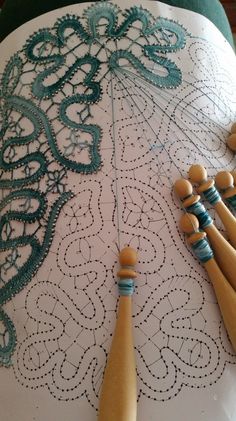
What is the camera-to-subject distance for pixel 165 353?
526 mm

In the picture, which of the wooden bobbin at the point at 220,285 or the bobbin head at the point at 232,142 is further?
the bobbin head at the point at 232,142

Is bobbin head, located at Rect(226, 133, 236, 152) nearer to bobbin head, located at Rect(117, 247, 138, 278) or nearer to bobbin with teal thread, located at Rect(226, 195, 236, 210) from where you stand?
bobbin with teal thread, located at Rect(226, 195, 236, 210)

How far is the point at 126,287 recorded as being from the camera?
53cm

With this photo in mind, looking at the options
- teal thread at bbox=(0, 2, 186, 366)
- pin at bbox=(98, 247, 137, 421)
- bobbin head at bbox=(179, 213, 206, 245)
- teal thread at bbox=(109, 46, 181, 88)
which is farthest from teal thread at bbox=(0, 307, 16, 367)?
teal thread at bbox=(109, 46, 181, 88)

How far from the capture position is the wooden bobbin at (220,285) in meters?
0.53

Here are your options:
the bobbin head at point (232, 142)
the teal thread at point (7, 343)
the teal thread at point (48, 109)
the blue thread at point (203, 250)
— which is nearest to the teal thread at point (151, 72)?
the teal thread at point (48, 109)

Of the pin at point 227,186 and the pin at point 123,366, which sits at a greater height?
the pin at point 227,186

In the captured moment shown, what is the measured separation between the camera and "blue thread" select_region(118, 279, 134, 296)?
0.53m

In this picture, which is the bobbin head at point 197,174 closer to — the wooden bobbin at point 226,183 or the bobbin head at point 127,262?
the wooden bobbin at point 226,183

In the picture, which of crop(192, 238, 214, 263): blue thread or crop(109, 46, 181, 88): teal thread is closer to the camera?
crop(192, 238, 214, 263): blue thread

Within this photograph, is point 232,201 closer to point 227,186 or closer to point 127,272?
point 227,186

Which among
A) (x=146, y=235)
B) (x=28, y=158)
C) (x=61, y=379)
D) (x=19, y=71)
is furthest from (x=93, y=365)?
(x=19, y=71)

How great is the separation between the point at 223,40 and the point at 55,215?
16.1 inches

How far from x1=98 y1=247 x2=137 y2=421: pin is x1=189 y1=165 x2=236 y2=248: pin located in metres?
0.12
